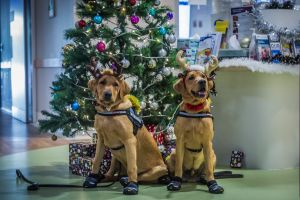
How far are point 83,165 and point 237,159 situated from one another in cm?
103

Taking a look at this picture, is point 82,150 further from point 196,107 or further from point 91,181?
point 196,107

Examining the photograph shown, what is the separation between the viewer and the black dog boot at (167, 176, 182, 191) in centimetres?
213

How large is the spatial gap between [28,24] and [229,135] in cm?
360

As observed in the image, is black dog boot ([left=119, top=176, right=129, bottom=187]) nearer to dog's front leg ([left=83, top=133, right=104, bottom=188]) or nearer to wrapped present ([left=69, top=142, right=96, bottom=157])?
dog's front leg ([left=83, top=133, right=104, bottom=188])

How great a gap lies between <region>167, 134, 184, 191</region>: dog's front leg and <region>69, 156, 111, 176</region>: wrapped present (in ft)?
1.68

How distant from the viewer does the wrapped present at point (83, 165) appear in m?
2.51

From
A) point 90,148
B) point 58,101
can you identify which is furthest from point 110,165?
point 58,101

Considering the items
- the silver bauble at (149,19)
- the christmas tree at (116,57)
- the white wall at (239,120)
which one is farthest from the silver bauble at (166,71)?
the white wall at (239,120)

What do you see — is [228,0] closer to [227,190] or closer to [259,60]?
[259,60]

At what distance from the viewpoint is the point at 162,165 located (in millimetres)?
2297

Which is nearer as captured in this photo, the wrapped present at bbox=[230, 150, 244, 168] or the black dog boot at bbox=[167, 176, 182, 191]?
the black dog boot at bbox=[167, 176, 182, 191]

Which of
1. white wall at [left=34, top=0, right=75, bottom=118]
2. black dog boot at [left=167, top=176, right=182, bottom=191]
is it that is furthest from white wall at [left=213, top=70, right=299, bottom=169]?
white wall at [left=34, top=0, right=75, bottom=118]

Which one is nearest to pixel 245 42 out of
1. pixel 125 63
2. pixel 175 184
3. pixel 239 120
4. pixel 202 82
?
pixel 239 120

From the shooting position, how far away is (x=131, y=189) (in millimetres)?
2057
